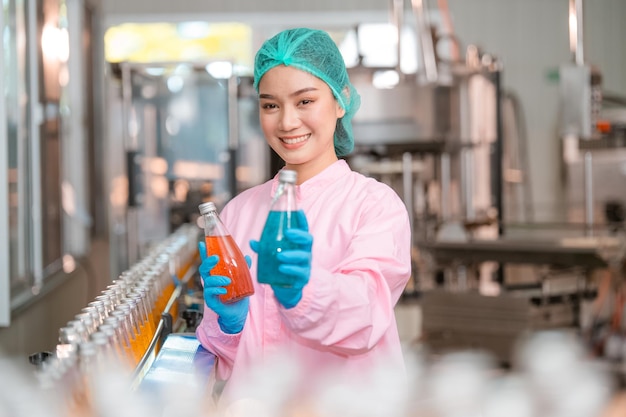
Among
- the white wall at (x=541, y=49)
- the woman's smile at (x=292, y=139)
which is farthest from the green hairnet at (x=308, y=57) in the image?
the white wall at (x=541, y=49)

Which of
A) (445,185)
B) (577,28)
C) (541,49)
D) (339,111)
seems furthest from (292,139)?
(541,49)

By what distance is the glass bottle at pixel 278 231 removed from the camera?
1.16 meters

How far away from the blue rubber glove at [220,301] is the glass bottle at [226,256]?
1 cm

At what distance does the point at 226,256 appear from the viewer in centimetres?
135

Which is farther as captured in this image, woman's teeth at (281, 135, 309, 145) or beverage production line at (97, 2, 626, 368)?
beverage production line at (97, 2, 626, 368)

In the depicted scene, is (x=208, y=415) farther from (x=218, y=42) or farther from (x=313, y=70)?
(x=218, y=42)

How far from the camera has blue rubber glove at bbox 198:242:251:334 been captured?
134cm

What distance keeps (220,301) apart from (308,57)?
0.44 m

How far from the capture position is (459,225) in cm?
548

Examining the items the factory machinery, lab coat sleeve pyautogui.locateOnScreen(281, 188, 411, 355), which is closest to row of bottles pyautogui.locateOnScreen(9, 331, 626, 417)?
lab coat sleeve pyautogui.locateOnScreen(281, 188, 411, 355)

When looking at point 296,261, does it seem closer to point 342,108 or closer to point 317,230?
point 317,230

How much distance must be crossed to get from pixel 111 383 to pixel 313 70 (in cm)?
74

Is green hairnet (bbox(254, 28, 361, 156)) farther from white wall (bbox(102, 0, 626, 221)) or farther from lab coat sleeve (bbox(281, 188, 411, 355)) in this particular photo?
white wall (bbox(102, 0, 626, 221))

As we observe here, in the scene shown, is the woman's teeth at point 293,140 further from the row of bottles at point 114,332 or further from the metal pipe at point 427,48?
the metal pipe at point 427,48
